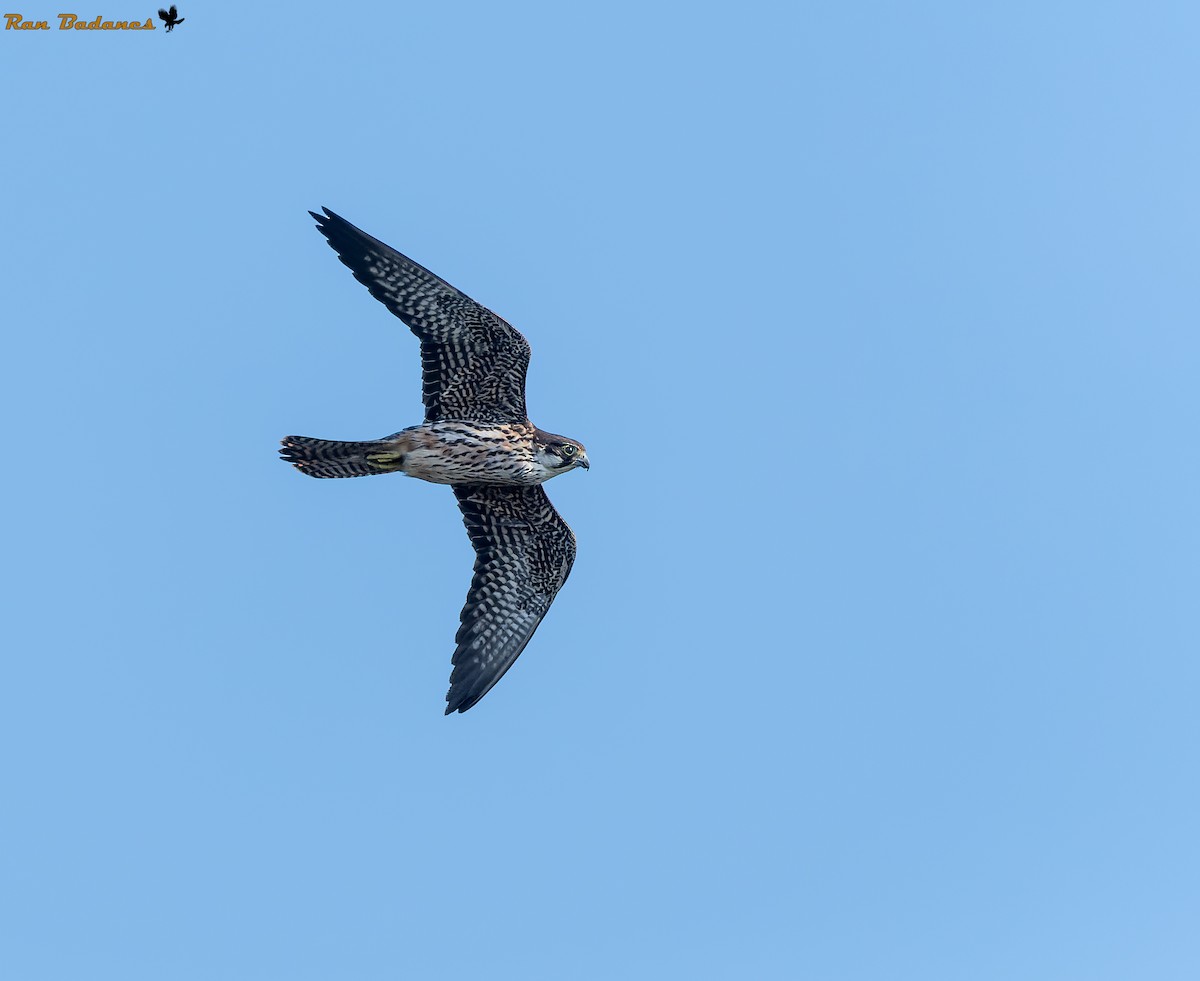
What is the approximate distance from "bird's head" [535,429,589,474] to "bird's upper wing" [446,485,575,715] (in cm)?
59

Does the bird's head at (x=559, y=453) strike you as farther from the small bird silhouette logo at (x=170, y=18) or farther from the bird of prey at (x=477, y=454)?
the small bird silhouette logo at (x=170, y=18)

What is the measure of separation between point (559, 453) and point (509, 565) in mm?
1538

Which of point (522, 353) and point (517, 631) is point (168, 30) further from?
point (517, 631)

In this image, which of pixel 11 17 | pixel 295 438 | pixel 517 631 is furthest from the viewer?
pixel 11 17

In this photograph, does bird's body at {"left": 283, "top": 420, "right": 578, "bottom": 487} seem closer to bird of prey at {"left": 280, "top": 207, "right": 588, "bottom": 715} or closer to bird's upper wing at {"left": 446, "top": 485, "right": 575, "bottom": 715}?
bird of prey at {"left": 280, "top": 207, "right": 588, "bottom": 715}

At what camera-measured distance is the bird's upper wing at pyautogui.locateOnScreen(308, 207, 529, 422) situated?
58.4 feet

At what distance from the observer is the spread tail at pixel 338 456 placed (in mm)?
17516

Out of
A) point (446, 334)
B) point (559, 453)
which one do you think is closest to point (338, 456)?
point (446, 334)

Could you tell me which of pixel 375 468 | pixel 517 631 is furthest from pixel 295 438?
pixel 517 631

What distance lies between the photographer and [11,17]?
66.4 feet

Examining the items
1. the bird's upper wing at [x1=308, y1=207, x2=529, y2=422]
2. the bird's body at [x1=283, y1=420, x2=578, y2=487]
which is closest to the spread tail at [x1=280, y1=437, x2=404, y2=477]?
the bird's body at [x1=283, y1=420, x2=578, y2=487]

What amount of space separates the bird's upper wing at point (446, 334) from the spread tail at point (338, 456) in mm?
733

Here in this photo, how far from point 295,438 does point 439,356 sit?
1820 mm

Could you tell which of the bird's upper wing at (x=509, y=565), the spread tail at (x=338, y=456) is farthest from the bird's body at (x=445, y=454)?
the bird's upper wing at (x=509, y=565)
